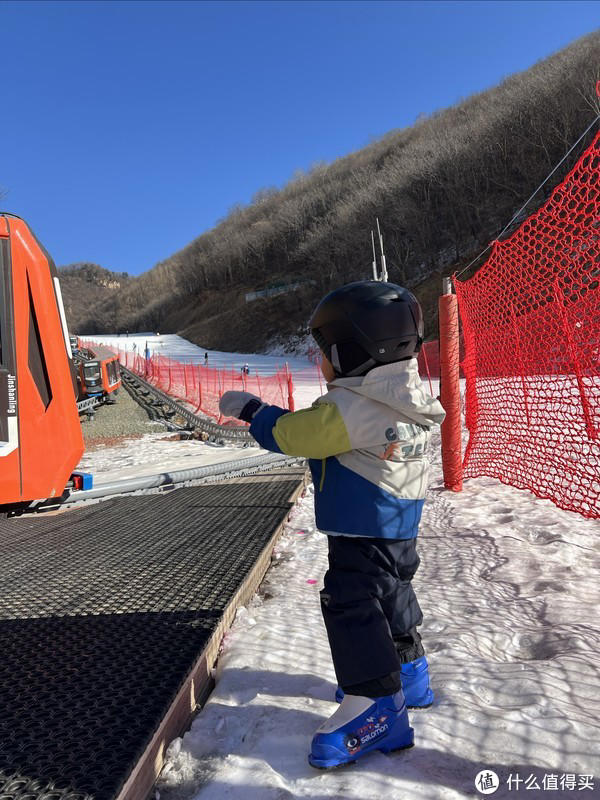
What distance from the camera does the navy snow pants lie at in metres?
1.78

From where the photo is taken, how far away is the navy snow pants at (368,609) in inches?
69.9

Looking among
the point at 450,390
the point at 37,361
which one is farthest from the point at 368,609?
the point at 450,390

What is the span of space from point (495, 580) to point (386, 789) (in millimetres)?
1787

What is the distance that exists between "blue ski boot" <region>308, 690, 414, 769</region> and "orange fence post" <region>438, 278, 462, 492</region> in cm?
347

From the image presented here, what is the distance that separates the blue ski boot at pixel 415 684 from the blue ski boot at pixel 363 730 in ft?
0.62

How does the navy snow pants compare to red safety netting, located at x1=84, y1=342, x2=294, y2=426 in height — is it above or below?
below

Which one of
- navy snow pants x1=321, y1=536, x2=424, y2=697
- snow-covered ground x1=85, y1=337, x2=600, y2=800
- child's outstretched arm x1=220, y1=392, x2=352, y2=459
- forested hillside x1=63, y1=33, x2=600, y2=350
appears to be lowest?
snow-covered ground x1=85, y1=337, x2=600, y2=800

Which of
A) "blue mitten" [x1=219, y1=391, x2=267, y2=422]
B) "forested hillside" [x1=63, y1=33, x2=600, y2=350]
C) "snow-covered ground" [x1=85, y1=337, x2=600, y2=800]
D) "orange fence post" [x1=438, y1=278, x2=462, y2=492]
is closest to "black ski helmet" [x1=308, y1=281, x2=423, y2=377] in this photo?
"blue mitten" [x1=219, y1=391, x2=267, y2=422]

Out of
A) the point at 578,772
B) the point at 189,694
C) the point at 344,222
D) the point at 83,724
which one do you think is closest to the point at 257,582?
the point at 189,694

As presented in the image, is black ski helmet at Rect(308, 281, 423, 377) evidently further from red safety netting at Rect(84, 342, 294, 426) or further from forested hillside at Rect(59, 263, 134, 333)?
forested hillside at Rect(59, 263, 134, 333)

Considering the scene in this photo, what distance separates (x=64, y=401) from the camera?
3.84 m

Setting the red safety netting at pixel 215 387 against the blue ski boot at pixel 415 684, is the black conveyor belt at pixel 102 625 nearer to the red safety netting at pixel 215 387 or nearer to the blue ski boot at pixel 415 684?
the blue ski boot at pixel 415 684

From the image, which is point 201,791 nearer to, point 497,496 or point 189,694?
point 189,694

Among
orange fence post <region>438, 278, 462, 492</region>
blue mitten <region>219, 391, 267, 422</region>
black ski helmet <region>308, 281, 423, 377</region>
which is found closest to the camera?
A: black ski helmet <region>308, 281, 423, 377</region>
